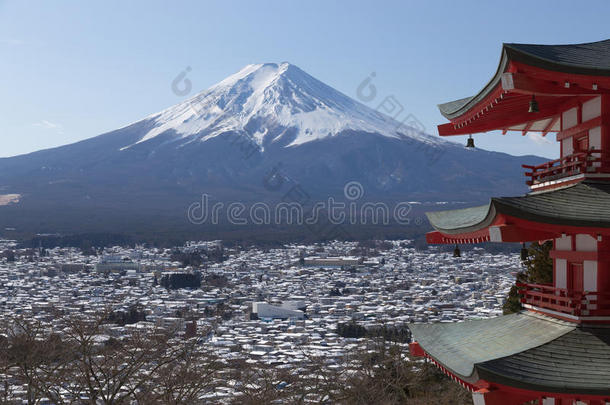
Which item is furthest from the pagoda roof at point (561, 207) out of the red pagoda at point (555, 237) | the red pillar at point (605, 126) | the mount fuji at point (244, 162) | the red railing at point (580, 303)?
the mount fuji at point (244, 162)

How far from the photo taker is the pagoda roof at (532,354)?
567cm

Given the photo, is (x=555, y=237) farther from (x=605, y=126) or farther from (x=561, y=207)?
(x=605, y=126)

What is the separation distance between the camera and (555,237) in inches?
277

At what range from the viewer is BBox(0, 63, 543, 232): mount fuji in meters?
104

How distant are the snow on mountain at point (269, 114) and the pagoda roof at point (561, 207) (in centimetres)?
12887

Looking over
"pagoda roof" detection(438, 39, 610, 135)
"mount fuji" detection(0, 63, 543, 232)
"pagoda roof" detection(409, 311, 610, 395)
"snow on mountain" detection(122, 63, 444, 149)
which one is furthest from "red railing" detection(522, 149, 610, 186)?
"snow on mountain" detection(122, 63, 444, 149)

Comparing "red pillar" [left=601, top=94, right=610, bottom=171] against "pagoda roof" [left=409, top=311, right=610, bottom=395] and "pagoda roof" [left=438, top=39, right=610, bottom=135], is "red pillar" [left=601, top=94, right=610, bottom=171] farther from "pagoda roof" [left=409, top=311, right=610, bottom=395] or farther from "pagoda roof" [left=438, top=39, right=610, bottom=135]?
"pagoda roof" [left=409, top=311, right=610, bottom=395]

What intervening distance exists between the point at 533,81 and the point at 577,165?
938mm

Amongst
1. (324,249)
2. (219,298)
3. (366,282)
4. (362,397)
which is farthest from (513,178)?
(362,397)

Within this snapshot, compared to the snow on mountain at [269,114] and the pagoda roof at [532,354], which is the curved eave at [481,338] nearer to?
the pagoda roof at [532,354]

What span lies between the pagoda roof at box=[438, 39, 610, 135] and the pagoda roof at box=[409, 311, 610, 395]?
2122 mm

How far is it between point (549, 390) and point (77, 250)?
77.7 meters

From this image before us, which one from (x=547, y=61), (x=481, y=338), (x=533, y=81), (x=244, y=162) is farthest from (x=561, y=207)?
(x=244, y=162)

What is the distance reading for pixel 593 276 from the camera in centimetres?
658
